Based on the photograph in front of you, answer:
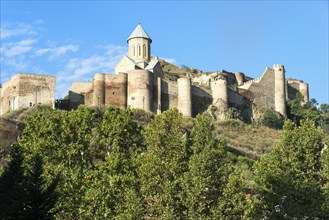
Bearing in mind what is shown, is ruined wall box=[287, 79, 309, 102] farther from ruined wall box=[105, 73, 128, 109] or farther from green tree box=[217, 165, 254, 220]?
green tree box=[217, 165, 254, 220]

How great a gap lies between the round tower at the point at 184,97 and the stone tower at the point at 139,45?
364 inches

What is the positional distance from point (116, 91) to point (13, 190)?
40.3m

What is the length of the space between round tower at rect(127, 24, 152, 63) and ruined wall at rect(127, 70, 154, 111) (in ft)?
36.7

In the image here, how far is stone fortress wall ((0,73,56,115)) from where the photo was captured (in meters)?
61.3

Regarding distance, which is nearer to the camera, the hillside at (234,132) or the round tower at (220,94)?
the hillside at (234,132)

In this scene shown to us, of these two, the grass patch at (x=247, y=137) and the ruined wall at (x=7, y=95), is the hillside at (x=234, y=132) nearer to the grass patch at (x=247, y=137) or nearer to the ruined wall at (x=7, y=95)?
the grass patch at (x=247, y=137)

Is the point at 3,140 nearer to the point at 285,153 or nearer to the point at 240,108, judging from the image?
the point at 285,153

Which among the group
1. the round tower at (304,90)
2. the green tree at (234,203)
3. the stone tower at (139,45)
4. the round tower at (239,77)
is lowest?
the green tree at (234,203)

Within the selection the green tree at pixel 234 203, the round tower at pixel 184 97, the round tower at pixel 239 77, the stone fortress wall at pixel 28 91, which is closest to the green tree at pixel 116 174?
the green tree at pixel 234 203

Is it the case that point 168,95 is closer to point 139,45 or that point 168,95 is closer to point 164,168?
point 139,45

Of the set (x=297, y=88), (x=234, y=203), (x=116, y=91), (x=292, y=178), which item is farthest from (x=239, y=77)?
(x=234, y=203)

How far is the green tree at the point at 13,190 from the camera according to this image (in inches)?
930

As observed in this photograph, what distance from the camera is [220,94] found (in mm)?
71000

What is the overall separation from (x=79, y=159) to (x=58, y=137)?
220 cm
